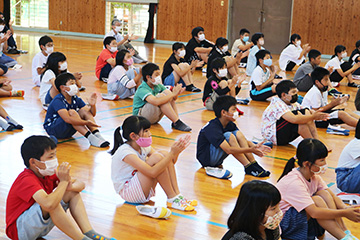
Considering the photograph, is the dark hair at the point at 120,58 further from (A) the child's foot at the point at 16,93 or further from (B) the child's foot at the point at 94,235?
(B) the child's foot at the point at 94,235

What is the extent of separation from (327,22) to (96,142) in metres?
13.1

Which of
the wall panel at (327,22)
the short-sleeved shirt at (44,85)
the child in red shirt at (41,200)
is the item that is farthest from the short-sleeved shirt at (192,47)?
the child in red shirt at (41,200)

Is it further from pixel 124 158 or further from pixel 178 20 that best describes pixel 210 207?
pixel 178 20

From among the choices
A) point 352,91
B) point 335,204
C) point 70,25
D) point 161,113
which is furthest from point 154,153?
point 70,25

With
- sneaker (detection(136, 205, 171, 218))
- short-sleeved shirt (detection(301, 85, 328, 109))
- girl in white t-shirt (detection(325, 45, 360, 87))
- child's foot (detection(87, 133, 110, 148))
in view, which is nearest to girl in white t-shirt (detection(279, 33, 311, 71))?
girl in white t-shirt (detection(325, 45, 360, 87))

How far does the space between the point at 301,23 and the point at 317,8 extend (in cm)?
70

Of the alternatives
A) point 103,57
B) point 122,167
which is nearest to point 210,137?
point 122,167

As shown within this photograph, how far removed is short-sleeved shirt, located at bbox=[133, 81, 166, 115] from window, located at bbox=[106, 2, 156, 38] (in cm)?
Result: 1358

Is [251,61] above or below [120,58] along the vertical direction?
below

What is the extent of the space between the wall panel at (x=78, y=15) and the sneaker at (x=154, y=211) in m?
17.3

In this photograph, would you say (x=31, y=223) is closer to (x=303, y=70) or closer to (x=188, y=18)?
(x=303, y=70)

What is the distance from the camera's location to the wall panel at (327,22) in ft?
54.7

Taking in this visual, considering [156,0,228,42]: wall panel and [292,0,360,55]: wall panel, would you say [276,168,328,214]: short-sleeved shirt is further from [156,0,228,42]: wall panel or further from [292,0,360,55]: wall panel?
[156,0,228,42]: wall panel

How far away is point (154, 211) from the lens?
3.89 metres
